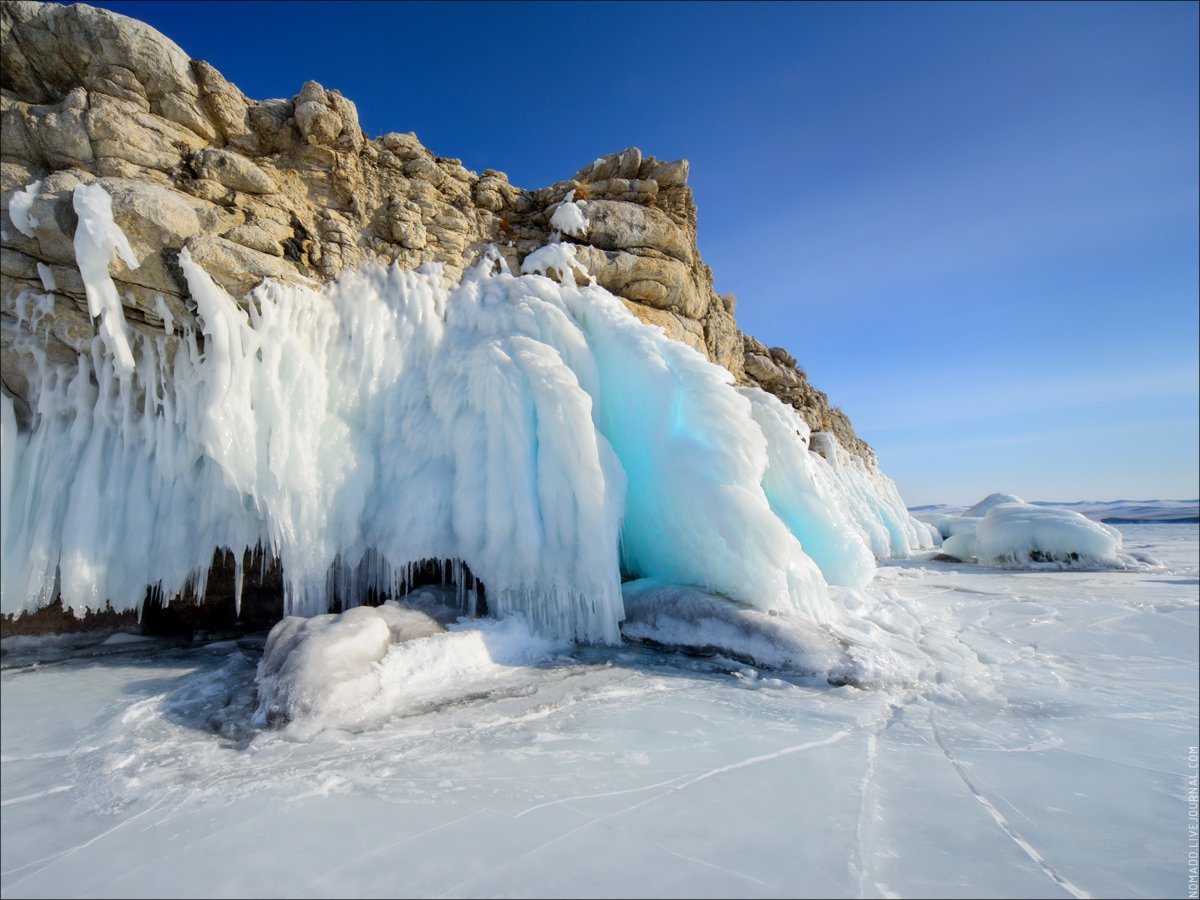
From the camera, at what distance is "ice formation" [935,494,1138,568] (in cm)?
1247

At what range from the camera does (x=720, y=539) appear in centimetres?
597

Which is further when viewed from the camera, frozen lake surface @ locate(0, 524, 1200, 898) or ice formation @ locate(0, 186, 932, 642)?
ice formation @ locate(0, 186, 932, 642)

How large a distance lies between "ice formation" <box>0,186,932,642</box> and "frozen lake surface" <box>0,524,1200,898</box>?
52.0 inches

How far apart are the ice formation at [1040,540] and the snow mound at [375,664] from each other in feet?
44.1

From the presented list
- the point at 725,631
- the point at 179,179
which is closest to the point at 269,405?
the point at 179,179

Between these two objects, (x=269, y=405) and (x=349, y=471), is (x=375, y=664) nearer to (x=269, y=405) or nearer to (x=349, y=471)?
(x=349, y=471)

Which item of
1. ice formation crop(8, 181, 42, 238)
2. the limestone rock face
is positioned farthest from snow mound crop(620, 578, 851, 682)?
ice formation crop(8, 181, 42, 238)

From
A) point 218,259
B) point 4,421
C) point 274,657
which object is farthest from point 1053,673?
point 4,421

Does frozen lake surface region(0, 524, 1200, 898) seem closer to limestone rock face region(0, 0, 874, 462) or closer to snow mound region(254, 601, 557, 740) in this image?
snow mound region(254, 601, 557, 740)

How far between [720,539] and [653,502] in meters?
1.11

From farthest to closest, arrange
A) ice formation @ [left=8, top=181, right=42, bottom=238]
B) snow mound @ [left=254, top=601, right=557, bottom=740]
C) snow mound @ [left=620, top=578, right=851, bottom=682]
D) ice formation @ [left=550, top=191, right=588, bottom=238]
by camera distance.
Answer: ice formation @ [left=550, top=191, right=588, bottom=238]
ice formation @ [left=8, top=181, right=42, bottom=238]
snow mound @ [left=620, top=578, right=851, bottom=682]
snow mound @ [left=254, top=601, right=557, bottom=740]

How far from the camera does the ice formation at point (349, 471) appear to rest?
5836 millimetres

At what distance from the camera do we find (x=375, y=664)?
4328 mm

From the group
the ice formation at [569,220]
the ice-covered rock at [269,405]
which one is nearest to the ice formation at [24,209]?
the ice-covered rock at [269,405]
